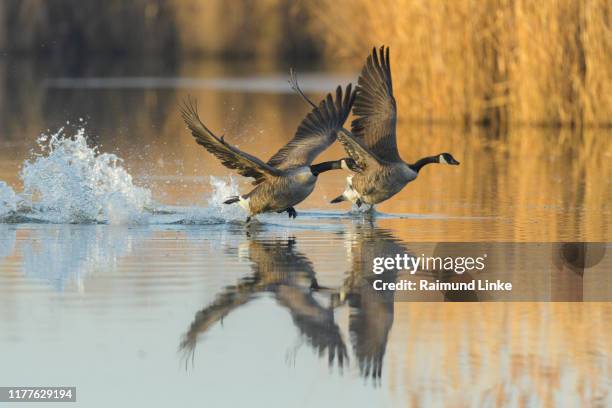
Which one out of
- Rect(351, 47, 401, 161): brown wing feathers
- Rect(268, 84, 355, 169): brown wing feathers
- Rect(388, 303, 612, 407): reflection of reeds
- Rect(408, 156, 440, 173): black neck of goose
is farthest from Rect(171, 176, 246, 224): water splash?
Rect(388, 303, 612, 407): reflection of reeds

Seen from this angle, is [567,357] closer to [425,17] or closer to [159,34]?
[425,17]

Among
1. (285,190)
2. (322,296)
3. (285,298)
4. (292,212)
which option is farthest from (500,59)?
(285,298)

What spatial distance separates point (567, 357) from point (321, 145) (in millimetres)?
5261

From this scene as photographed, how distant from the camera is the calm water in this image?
650 centimetres

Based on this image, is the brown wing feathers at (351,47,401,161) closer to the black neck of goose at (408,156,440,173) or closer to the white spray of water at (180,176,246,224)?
the black neck of goose at (408,156,440,173)

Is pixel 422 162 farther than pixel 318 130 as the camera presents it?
Yes

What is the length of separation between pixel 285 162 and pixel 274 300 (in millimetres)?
3647

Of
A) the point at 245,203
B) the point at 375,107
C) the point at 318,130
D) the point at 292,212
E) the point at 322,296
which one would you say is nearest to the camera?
the point at 322,296

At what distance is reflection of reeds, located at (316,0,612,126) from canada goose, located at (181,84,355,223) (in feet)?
28.7

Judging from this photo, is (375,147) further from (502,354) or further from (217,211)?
(502,354)

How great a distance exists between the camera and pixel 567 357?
696 cm

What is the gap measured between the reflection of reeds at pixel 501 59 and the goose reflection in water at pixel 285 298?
35.5ft

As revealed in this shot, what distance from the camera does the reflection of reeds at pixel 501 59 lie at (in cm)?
2036

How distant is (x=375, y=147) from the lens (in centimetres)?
1271
